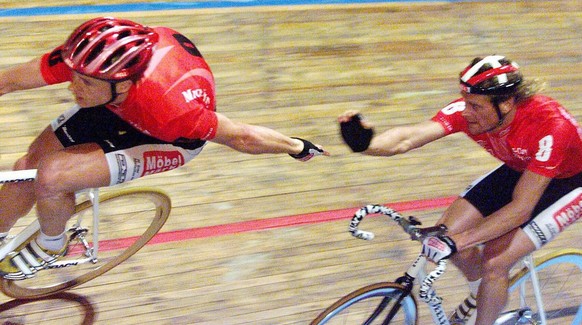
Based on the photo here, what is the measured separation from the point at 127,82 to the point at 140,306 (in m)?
1.20

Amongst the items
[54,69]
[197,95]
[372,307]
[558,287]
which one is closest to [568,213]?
[558,287]

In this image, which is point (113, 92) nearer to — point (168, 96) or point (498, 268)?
point (168, 96)

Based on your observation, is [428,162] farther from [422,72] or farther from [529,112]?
[529,112]

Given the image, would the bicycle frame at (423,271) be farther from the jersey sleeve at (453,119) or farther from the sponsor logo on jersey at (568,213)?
the jersey sleeve at (453,119)

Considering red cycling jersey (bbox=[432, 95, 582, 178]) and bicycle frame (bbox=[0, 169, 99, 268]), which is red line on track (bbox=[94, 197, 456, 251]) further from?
red cycling jersey (bbox=[432, 95, 582, 178])

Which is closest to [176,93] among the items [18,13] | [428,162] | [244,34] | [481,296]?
[481,296]

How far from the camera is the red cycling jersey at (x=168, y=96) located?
2.92 metres

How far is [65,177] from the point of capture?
3.03 metres

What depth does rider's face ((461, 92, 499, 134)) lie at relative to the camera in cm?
298

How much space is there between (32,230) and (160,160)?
634 millimetres

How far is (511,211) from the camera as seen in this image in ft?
9.65

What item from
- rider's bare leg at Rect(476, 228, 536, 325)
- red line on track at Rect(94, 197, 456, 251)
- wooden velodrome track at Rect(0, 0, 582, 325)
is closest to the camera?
rider's bare leg at Rect(476, 228, 536, 325)

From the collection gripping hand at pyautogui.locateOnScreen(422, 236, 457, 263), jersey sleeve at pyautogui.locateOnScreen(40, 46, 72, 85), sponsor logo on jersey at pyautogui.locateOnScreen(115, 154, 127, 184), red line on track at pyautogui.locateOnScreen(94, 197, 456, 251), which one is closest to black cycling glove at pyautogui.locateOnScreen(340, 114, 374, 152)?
gripping hand at pyautogui.locateOnScreen(422, 236, 457, 263)

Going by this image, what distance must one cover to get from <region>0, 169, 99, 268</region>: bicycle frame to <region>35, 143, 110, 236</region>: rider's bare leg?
0.20 feet
